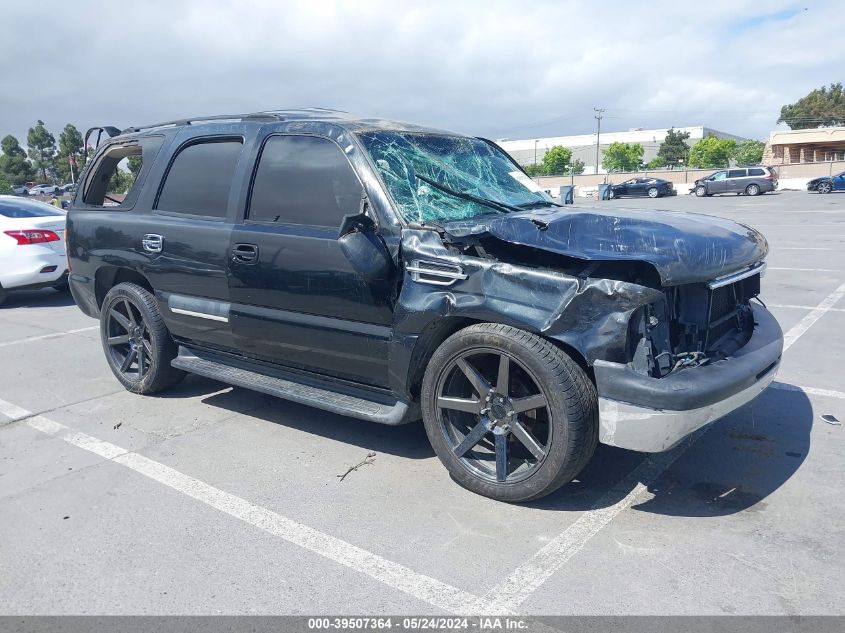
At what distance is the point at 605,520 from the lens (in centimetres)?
324

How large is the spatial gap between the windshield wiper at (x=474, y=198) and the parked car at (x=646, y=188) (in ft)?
135

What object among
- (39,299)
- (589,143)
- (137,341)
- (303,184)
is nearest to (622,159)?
(589,143)

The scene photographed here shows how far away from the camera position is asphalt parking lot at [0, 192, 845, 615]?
106 inches

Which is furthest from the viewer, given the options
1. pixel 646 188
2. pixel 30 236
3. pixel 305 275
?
pixel 646 188

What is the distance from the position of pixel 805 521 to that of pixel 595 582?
1164 millimetres

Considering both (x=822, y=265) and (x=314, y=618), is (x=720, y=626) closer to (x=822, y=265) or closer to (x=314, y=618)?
(x=314, y=618)

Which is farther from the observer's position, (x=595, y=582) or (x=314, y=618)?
(x=595, y=582)

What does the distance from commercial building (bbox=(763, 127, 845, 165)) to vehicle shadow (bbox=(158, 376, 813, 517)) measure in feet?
215

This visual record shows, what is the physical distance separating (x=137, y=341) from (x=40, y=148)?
88179mm

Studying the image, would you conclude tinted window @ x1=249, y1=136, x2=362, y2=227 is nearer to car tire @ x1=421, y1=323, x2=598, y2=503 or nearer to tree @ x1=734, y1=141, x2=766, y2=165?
car tire @ x1=421, y1=323, x2=598, y2=503

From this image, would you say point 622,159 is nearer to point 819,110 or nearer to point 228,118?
point 819,110

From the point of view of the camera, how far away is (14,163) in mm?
74750

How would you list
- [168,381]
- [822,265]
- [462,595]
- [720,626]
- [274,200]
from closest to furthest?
[720,626], [462,595], [274,200], [168,381], [822,265]

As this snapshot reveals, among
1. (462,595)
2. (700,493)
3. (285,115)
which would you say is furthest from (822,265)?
(462,595)
